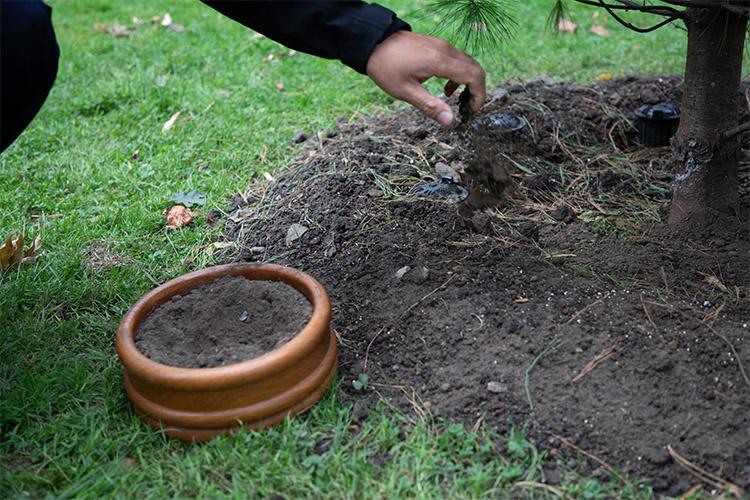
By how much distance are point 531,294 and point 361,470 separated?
2.59 feet

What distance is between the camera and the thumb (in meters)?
2.01

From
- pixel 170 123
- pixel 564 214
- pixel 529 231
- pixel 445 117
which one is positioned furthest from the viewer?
pixel 170 123

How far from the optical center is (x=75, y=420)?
2.11 metres

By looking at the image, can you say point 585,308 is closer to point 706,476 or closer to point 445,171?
point 706,476

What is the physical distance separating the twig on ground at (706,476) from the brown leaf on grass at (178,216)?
1.98 metres

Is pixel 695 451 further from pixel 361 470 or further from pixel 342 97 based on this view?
pixel 342 97

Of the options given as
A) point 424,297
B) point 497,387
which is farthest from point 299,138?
point 497,387

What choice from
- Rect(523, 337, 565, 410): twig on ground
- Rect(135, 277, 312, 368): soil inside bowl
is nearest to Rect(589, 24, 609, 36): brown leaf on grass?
Rect(523, 337, 565, 410): twig on ground

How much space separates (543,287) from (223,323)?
942mm

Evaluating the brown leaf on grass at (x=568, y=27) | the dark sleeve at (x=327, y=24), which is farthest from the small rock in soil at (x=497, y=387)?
the brown leaf on grass at (x=568, y=27)

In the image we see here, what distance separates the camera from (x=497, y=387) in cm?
206

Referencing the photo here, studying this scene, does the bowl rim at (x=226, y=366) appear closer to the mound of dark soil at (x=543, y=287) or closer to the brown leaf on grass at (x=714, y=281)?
the mound of dark soil at (x=543, y=287)

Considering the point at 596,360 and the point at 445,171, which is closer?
the point at 596,360

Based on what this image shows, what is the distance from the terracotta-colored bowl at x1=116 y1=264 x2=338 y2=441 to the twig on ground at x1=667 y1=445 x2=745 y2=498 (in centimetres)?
87
